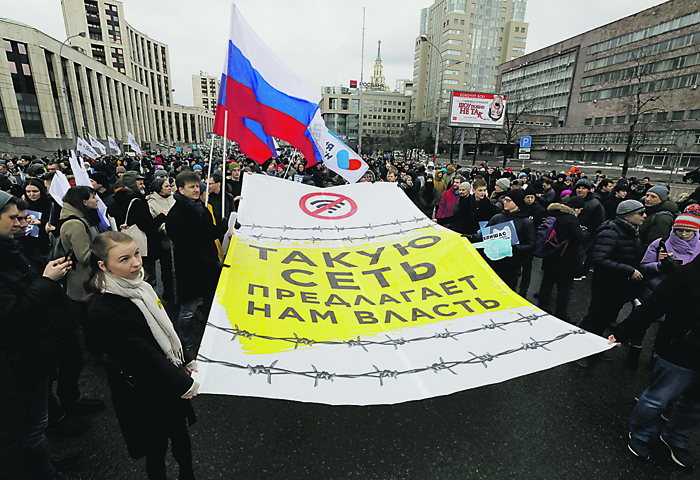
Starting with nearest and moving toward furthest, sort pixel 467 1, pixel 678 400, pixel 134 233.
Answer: pixel 678 400 → pixel 134 233 → pixel 467 1

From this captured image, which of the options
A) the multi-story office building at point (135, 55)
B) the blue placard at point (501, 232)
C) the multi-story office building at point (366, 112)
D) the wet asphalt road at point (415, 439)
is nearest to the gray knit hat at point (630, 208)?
the blue placard at point (501, 232)

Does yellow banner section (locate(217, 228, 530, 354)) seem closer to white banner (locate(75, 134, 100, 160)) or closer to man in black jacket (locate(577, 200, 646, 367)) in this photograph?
man in black jacket (locate(577, 200, 646, 367))

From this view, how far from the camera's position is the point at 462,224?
573 cm

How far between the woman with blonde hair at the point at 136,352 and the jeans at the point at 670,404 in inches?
139

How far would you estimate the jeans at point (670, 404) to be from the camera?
2684 millimetres

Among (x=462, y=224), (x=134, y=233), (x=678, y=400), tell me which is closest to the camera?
(x=678, y=400)

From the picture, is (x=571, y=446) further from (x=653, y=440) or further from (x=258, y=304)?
(x=258, y=304)

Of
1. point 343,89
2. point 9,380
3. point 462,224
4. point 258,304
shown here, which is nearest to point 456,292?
point 258,304

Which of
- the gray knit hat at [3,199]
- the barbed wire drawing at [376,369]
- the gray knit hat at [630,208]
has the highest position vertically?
the gray knit hat at [3,199]

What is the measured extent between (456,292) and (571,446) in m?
1.59

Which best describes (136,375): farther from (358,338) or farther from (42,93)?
(42,93)

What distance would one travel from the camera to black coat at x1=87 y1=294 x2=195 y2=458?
1.88 metres

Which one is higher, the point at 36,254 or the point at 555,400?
the point at 36,254

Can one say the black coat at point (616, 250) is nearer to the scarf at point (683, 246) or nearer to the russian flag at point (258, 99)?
the scarf at point (683, 246)
